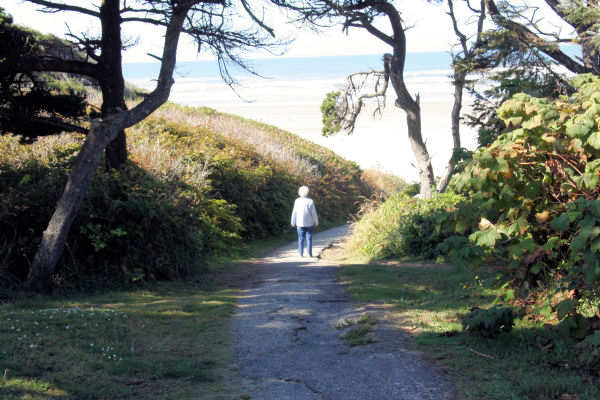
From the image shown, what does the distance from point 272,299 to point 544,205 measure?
166 inches

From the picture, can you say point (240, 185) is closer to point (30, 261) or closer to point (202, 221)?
point (202, 221)

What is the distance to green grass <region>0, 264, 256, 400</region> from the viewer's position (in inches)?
186

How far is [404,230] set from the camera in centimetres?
1320

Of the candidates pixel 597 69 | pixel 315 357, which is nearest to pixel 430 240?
pixel 597 69

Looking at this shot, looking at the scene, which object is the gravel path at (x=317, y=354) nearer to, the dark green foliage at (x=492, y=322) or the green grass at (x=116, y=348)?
the green grass at (x=116, y=348)

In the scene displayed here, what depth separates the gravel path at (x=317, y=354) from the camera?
4863 millimetres

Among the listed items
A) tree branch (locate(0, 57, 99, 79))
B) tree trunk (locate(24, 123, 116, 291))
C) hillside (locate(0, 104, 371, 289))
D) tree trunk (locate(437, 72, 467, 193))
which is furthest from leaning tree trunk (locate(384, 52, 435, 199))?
tree trunk (locate(24, 123, 116, 291))

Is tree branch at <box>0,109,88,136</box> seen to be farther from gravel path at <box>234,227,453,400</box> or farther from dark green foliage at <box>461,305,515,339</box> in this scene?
dark green foliage at <box>461,305,515,339</box>

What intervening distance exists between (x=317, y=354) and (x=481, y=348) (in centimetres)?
166

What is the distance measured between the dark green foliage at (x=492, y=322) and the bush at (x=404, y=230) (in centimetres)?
592

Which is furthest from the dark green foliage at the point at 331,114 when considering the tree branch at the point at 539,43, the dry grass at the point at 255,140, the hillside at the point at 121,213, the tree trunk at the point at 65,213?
the tree trunk at the point at 65,213

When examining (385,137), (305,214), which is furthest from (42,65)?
(385,137)

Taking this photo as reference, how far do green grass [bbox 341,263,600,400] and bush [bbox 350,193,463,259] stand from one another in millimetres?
3195

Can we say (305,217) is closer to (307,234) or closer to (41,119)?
(307,234)
